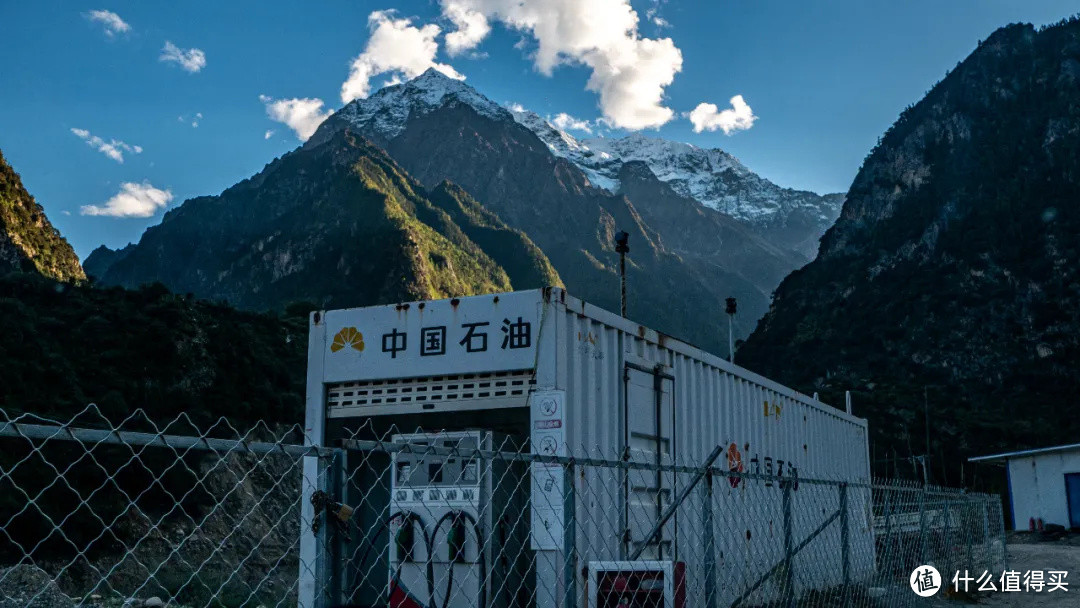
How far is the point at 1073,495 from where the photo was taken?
28.9 metres

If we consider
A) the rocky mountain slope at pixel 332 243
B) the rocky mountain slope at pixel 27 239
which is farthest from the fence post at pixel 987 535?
the rocky mountain slope at pixel 332 243

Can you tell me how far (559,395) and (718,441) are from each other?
322 centimetres

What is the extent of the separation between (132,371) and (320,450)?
3455 cm

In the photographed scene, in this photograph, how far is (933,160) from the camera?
98.3 m

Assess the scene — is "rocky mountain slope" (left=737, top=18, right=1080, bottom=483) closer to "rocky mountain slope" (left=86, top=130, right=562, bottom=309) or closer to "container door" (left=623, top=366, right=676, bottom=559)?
"rocky mountain slope" (left=86, top=130, right=562, bottom=309)

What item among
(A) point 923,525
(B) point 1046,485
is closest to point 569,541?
(A) point 923,525

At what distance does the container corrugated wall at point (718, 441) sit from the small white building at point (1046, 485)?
18396 millimetres

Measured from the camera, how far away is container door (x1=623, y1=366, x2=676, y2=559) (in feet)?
24.9

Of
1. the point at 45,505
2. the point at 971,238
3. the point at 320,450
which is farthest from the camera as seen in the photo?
the point at 971,238

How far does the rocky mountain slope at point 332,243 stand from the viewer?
10300cm

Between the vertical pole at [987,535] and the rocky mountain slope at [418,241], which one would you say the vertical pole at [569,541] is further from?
the rocky mountain slope at [418,241]

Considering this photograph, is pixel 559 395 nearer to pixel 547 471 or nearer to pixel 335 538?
pixel 547 471

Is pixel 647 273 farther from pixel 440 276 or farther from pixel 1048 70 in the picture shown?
pixel 1048 70

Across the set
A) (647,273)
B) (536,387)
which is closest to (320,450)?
(536,387)
